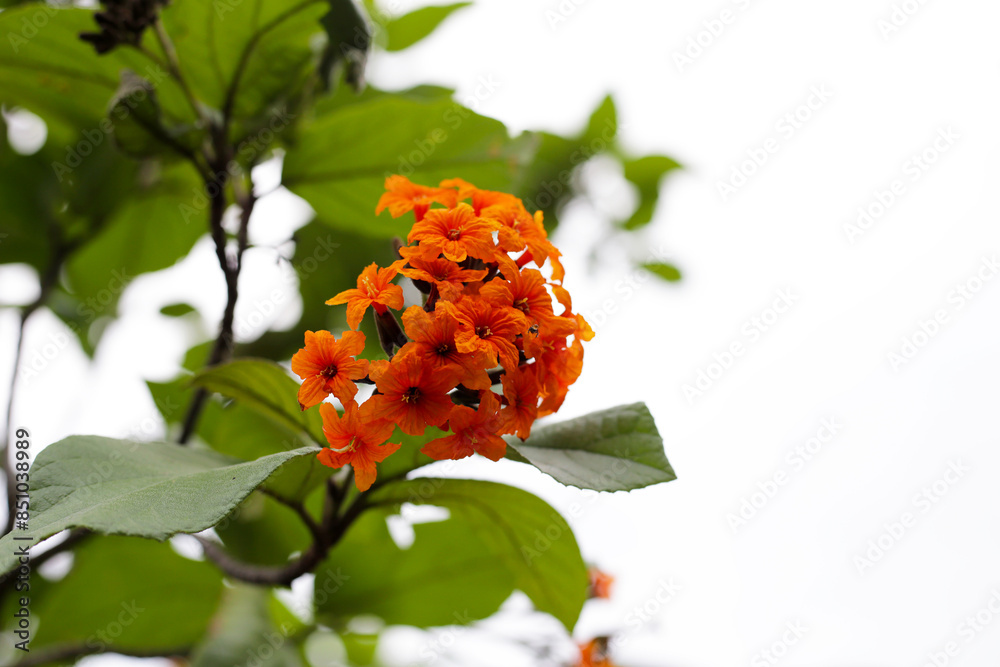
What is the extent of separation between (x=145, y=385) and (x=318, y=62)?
2.53ft

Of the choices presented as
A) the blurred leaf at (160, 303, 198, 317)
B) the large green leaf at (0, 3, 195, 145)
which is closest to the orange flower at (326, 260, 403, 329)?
the large green leaf at (0, 3, 195, 145)

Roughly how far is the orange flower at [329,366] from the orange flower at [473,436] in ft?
0.36

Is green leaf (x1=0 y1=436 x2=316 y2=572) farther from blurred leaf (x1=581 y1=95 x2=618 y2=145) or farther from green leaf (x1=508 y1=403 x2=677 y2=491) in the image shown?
blurred leaf (x1=581 y1=95 x2=618 y2=145)

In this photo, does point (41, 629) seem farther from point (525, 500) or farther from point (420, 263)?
point (420, 263)

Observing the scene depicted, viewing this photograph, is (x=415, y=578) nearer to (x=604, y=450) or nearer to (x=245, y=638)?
(x=245, y=638)

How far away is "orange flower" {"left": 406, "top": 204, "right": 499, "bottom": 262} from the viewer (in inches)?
30.9

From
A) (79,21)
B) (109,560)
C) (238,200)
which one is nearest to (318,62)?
(238,200)

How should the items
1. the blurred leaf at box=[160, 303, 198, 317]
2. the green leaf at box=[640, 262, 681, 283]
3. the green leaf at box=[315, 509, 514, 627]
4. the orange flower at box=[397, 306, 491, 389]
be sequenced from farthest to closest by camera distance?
the green leaf at box=[640, 262, 681, 283] → the blurred leaf at box=[160, 303, 198, 317] → the green leaf at box=[315, 509, 514, 627] → the orange flower at box=[397, 306, 491, 389]

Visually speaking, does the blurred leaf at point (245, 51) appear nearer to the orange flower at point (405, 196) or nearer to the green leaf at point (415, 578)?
the orange flower at point (405, 196)

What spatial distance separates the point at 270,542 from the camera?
1586 mm

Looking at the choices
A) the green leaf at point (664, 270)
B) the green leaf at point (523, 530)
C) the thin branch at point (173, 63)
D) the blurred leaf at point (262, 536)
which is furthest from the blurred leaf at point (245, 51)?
the green leaf at point (664, 270)

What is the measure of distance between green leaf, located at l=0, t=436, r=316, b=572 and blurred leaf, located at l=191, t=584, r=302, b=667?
541 mm

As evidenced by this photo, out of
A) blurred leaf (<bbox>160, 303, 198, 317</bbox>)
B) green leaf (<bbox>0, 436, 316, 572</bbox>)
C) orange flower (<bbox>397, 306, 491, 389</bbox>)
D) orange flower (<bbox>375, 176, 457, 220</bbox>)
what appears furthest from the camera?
blurred leaf (<bbox>160, 303, 198, 317</bbox>)

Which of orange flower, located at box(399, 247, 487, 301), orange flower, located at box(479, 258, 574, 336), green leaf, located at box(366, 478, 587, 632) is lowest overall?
green leaf, located at box(366, 478, 587, 632)
